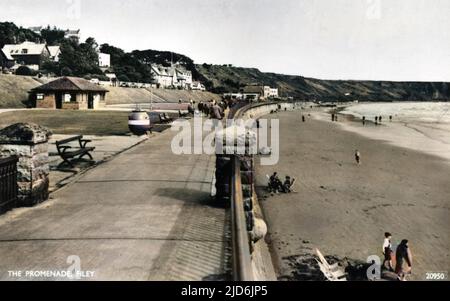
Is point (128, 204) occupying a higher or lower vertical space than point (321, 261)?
higher

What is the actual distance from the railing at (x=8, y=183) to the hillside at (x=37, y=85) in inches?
1517

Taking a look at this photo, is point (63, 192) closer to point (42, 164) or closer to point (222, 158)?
point (42, 164)

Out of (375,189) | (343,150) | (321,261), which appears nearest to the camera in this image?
(321,261)

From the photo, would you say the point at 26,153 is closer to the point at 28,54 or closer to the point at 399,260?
the point at 399,260

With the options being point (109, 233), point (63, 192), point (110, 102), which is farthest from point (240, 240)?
point (110, 102)

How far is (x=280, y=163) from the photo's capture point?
2541 cm

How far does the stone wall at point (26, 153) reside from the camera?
788cm

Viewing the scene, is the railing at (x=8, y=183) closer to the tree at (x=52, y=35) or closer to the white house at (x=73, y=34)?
the tree at (x=52, y=35)

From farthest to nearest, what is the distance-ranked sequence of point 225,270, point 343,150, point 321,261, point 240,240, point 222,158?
point 343,150 → point 321,261 → point 222,158 → point 225,270 → point 240,240

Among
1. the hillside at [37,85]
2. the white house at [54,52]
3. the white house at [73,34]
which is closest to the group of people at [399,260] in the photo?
the hillside at [37,85]

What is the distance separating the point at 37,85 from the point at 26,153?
4893 centimetres

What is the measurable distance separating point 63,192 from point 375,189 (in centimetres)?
1425

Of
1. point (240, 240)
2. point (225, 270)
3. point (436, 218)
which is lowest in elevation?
point (436, 218)

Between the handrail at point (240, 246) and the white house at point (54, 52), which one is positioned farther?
the white house at point (54, 52)
